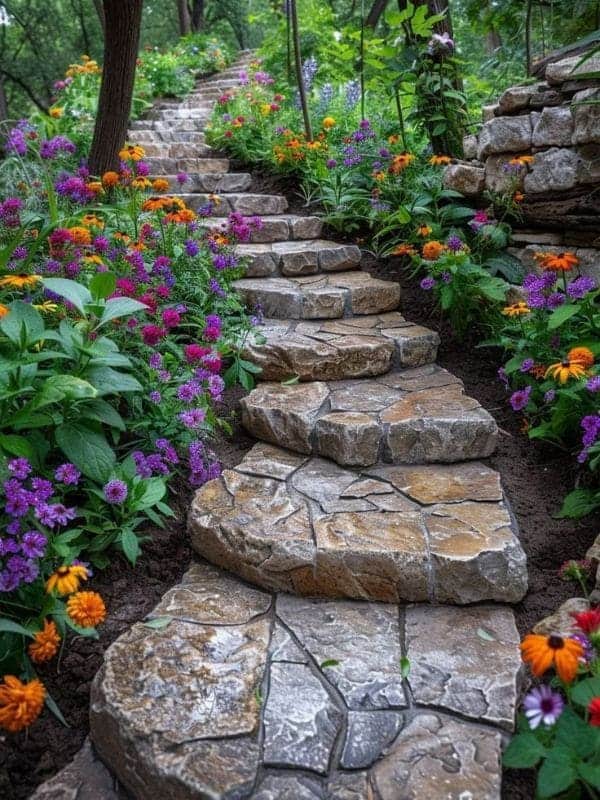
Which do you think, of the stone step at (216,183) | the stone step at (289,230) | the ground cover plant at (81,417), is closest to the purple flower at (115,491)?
the ground cover plant at (81,417)

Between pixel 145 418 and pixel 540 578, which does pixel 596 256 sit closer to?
pixel 540 578

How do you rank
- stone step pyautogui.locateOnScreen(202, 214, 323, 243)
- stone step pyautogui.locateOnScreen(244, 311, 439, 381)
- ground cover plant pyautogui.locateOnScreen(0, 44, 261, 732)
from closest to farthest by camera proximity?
ground cover plant pyautogui.locateOnScreen(0, 44, 261, 732) < stone step pyautogui.locateOnScreen(244, 311, 439, 381) < stone step pyautogui.locateOnScreen(202, 214, 323, 243)

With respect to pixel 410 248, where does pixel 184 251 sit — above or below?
above

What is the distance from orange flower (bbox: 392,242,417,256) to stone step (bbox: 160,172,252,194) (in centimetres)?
194

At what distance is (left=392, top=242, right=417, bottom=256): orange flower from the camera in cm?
349

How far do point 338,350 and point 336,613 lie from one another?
141 cm

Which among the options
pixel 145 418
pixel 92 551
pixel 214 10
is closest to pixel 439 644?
pixel 92 551

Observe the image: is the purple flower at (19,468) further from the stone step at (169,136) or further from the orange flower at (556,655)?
the stone step at (169,136)

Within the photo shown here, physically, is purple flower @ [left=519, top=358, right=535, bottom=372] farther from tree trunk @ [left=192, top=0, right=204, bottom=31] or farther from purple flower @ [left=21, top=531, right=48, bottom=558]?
tree trunk @ [left=192, top=0, right=204, bottom=31]

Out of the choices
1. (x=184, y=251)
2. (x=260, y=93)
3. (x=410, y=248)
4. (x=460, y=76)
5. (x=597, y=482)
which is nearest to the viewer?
(x=597, y=482)

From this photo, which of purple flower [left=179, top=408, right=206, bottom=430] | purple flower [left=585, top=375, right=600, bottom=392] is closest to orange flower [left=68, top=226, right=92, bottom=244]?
purple flower [left=179, top=408, right=206, bottom=430]

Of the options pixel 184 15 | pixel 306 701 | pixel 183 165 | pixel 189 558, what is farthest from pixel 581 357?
pixel 184 15

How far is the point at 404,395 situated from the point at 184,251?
1.28 metres

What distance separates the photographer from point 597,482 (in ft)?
7.17
